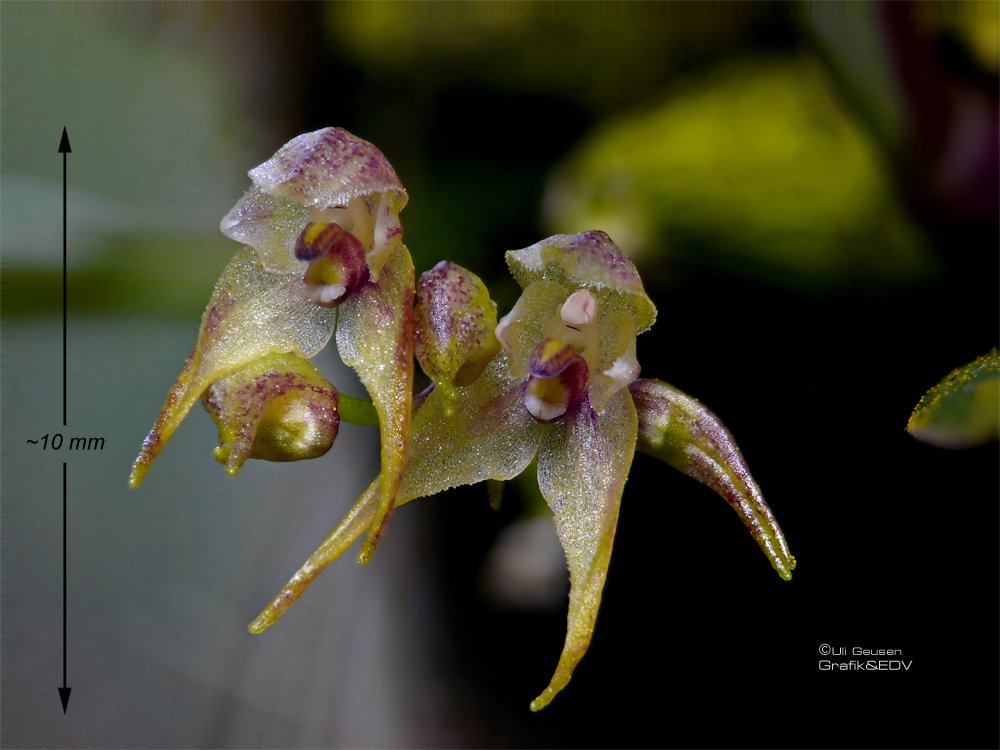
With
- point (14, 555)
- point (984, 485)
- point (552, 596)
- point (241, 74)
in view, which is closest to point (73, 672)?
point (14, 555)

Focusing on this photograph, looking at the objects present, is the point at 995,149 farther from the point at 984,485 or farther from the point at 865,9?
the point at 984,485

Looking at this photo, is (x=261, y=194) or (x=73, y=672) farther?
(x=73, y=672)

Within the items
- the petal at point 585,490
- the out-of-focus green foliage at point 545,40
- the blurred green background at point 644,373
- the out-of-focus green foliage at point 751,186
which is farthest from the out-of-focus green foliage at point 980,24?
the petal at point 585,490

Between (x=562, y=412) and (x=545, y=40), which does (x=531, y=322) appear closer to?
(x=562, y=412)

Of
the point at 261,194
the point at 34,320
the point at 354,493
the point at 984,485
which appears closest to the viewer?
the point at 261,194

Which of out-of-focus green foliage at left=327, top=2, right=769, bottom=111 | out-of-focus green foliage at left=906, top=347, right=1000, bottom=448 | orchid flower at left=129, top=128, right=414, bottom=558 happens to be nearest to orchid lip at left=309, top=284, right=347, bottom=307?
orchid flower at left=129, top=128, right=414, bottom=558

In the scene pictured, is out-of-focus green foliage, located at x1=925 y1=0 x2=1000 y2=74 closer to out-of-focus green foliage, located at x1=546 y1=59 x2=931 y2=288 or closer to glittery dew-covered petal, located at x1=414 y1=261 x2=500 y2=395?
out-of-focus green foliage, located at x1=546 y1=59 x2=931 y2=288

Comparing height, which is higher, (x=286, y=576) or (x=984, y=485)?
(x=984, y=485)
